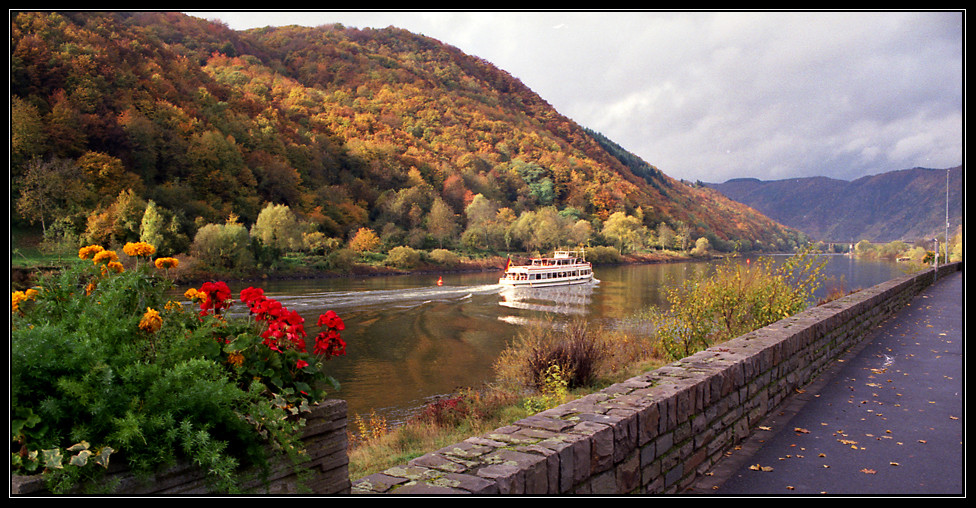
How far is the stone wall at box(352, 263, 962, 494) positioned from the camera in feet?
9.40

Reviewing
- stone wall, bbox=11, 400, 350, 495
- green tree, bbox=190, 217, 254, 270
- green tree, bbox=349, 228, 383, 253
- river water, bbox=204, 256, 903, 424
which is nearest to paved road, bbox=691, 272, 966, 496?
stone wall, bbox=11, 400, 350, 495

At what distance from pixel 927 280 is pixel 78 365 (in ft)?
90.9

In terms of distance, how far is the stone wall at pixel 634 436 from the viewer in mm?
2865

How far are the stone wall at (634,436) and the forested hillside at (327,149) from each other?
540 centimetres

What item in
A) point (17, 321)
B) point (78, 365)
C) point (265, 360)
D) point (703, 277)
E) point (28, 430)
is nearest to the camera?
point (28, 430)

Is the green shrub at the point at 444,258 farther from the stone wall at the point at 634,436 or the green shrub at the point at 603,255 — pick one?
the stone wall at the point at 634,436

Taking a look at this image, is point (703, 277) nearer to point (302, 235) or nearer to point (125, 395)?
point (125, 395)

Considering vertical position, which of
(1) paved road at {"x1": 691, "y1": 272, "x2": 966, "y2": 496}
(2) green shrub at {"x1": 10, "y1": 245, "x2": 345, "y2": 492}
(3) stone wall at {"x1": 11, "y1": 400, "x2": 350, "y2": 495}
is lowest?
(1) paved road at {"x1": 691, "y1": 272, "x2": 966, "y2": 496}

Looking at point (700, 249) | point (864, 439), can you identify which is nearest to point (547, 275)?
point (864, 439)

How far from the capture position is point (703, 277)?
11500mm

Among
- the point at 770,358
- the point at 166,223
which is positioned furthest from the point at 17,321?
the point at 166,223

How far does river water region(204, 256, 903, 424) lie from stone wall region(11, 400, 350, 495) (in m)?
4.84

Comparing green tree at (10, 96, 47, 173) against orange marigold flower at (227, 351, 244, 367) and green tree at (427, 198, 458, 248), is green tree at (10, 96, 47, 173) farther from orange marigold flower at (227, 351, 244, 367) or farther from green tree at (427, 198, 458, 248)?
green tree at (427, 198, 458, 248)

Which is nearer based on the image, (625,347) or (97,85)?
(625,347)
